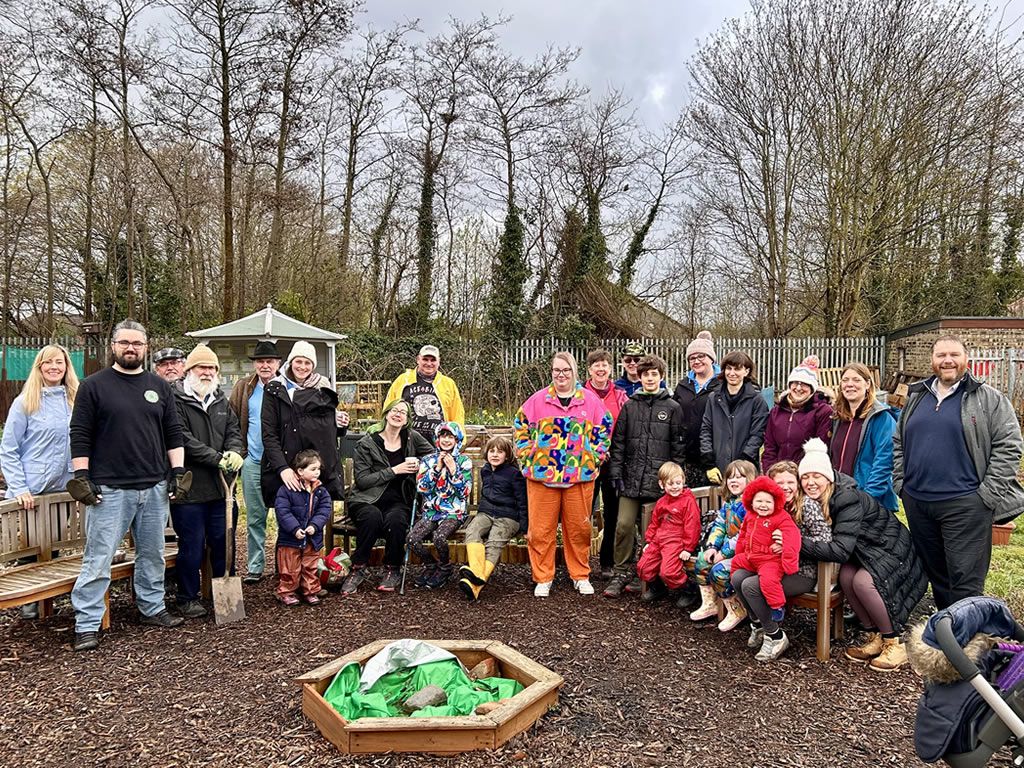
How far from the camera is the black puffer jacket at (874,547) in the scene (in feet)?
13.6

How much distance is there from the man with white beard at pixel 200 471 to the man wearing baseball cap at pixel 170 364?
0.18ft

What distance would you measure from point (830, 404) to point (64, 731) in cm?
505

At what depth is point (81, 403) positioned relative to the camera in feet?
14.5

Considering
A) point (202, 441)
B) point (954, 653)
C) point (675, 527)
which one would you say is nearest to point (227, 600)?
point (202, 441)

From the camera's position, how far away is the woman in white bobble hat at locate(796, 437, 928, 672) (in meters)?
4.12

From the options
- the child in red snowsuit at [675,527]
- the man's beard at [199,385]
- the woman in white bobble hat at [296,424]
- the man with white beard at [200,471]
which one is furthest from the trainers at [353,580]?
the child in red snowsuit at [675,527]

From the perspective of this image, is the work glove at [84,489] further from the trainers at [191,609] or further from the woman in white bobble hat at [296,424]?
the woman in white bobble hat at [296,424]

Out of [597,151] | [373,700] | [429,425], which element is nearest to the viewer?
[373,700]

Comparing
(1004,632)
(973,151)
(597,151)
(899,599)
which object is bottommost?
(899,599)

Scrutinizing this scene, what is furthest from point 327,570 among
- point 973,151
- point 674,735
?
point 973,151

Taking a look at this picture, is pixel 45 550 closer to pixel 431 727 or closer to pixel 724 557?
pixel 431 727

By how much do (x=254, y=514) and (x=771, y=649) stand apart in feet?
13.1

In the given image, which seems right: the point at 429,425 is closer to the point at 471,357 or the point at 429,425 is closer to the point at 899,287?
the point at 471,357

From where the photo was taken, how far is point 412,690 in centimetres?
346
